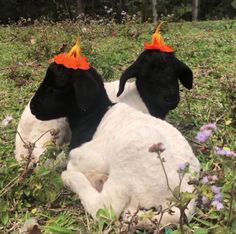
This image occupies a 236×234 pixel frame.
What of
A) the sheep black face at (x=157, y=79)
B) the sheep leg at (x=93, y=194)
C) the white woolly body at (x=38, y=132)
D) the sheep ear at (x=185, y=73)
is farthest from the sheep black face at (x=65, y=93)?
the sheep ear at (x=185, y=73)

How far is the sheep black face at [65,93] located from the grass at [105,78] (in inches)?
8.6

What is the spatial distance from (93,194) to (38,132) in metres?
0.71

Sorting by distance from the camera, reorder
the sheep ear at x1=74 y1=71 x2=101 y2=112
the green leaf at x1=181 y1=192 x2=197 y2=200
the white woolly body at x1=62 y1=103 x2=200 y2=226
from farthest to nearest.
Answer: the sheep ear at x1=74 y1=71 x2=101 y2=112 < the white woolly body at x1=62 y1=103 x2=200 y2=226 < the green leaf at x1=181 y1=192 x2=197 y2=200

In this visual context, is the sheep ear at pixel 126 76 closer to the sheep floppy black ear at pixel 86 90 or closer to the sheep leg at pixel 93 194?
the sheep floppy black ear at pixel 86 90

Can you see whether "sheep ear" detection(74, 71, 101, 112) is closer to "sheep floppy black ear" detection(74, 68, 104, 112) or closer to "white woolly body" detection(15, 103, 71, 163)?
"sheep floppy black ear" detection(74, 68, 104, 112)

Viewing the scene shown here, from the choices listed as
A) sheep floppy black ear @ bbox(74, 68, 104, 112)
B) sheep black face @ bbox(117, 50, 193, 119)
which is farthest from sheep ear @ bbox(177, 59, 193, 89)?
sheep floppy black ear @ bbox(74, 68, 104, 112)

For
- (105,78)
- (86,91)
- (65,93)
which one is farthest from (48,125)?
(105,78)

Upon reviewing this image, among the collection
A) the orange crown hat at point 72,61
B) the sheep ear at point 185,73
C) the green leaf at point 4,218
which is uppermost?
the orange crown hat at point 72,61

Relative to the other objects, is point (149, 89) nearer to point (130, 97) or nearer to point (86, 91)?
point (130, 97)

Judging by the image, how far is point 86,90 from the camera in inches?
114

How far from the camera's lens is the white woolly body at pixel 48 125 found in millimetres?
3162

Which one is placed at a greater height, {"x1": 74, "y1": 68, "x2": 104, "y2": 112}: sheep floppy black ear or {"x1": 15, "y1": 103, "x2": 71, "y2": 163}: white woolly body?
{"x1": 74, "y1": 68, "x2": 104, "y2": 112}: sheep floppy black ear

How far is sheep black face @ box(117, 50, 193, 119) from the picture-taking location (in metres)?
3.11

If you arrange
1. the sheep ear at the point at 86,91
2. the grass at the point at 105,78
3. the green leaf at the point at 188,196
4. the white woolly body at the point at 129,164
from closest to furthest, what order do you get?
the green leaf at the point at 188,196 → the white woolly body at the point at 129,164 → the grass at the point at 105,78 → the sheep ear at the point at 86,91
